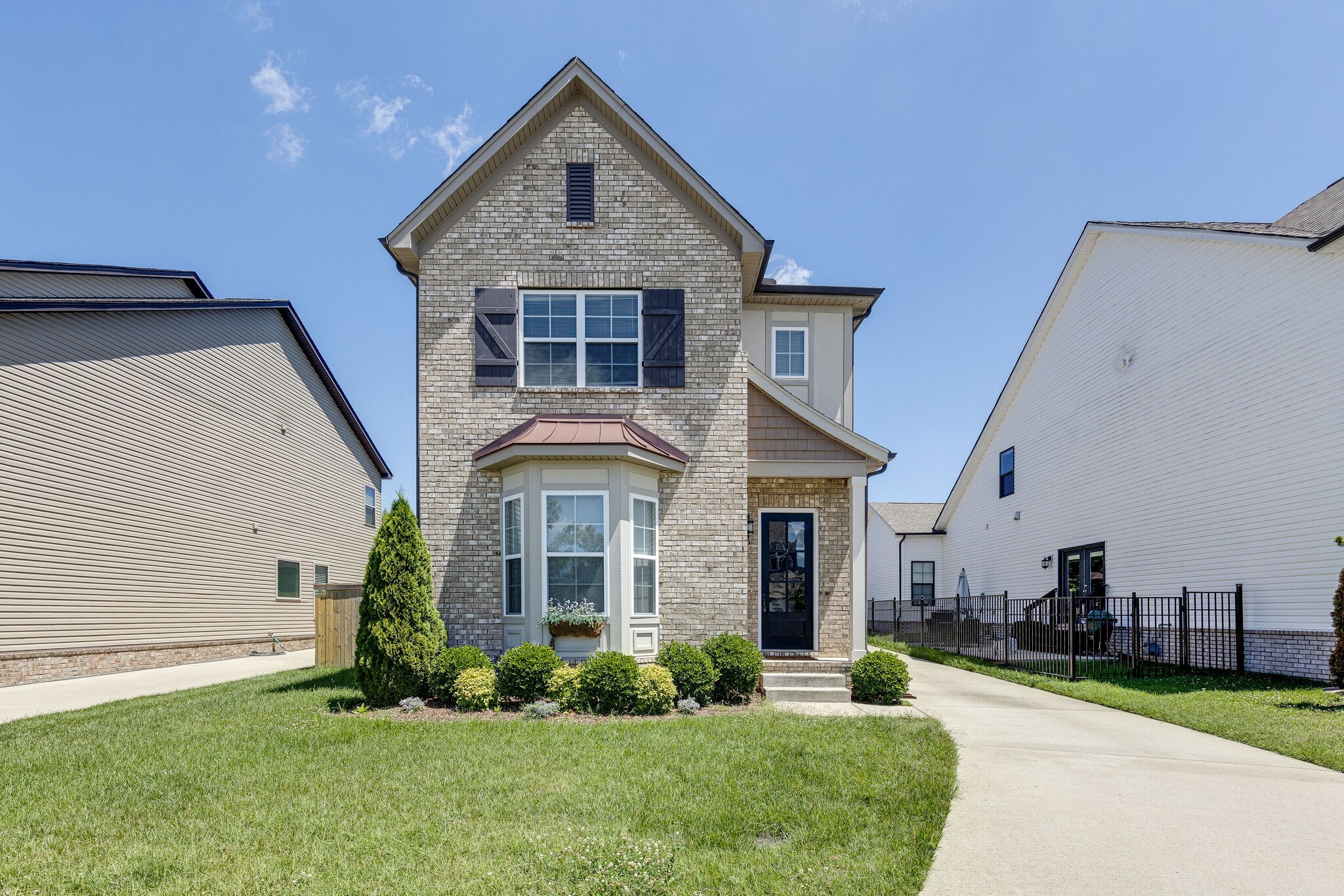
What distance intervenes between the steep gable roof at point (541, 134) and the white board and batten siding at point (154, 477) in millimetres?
7573

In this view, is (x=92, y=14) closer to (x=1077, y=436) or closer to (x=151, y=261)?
(x=151, y=261)

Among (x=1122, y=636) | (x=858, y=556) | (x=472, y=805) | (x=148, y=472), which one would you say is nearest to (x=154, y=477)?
(x=148, y=472)

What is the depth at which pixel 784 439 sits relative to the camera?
1282cm

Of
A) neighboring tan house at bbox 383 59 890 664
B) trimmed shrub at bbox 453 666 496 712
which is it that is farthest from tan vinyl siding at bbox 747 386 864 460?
trimmed shrub at bbox 453 666 496 712

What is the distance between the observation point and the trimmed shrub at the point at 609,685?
9.77 metres

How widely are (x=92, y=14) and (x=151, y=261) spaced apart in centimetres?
1167

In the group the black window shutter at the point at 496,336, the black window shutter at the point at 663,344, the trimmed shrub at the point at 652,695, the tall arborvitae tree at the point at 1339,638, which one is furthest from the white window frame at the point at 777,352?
the tall arborvitae tree at the point at 1339,638

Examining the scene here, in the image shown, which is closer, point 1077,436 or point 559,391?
point 559,391

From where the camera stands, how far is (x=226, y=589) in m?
20.0

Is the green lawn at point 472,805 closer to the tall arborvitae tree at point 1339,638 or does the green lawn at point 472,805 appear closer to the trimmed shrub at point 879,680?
the trimmed shrub at point 879,680

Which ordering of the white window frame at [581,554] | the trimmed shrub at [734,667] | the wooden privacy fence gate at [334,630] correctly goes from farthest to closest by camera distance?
the wooden privacy fence gate at [334,630] → the white window frame at [581,554] → the trimmed shrub at [734,667]

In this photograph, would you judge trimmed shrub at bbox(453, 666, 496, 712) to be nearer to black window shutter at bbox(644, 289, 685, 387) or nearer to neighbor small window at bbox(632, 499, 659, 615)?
neighbor small window at bbox(632, 499, 659, 615)

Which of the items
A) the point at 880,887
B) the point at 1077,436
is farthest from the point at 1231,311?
the point at 880,887

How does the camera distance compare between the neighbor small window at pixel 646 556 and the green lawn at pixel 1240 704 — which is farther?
the neighbor small window at pixel 646 556
